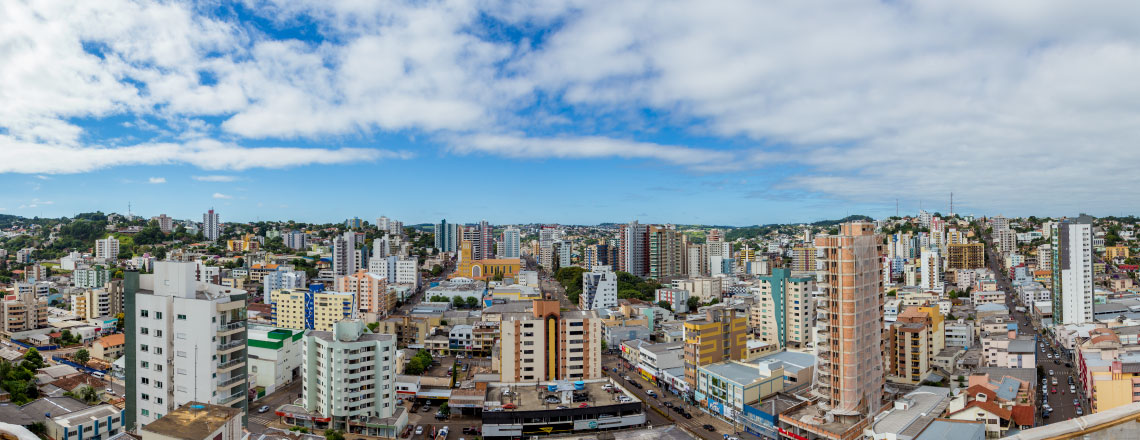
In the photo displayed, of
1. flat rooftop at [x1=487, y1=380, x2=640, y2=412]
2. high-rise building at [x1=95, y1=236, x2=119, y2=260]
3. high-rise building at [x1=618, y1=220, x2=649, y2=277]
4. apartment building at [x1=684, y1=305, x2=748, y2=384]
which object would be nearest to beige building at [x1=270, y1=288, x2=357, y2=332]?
flat rooftop at [x1=487, y1=380, x2=640, y2=412]

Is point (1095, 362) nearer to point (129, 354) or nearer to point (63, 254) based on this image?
point (129, 354)

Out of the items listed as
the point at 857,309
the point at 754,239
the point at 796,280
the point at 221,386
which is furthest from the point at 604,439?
the point at 754,239

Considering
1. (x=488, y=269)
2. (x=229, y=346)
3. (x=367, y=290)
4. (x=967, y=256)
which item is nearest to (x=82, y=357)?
(x=367, y=290)

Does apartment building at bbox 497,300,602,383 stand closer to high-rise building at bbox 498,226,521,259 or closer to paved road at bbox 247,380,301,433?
paved road at bbox 247,380,301,433

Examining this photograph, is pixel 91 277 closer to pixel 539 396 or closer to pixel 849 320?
pixel 539 396

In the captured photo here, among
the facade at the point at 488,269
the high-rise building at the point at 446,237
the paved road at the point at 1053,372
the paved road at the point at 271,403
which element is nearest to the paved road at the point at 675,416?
the paved road at the point at 1053,372

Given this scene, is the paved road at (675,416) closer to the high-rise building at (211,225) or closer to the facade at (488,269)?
the facade at (488,269)
